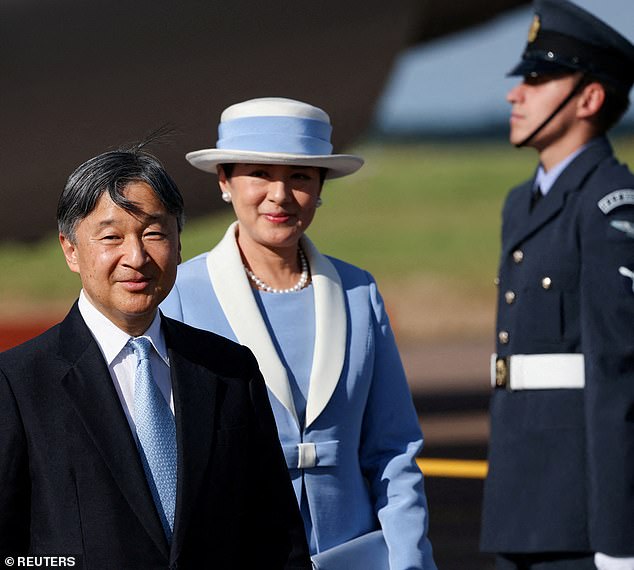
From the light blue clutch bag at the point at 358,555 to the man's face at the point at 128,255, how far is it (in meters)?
1.06

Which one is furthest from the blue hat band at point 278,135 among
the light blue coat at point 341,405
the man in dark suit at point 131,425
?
the man in dark suit at point 131,425

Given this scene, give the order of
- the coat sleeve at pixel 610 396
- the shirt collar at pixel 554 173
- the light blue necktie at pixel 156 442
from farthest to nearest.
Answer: the shirt collar at pixel 554 173 → the coat sleeve at pixel 610 396 → the light blue necktie at pixel 156 442

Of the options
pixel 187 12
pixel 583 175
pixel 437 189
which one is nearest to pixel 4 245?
pixel 187 12

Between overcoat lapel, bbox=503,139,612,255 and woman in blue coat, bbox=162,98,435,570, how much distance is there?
2.93 feet

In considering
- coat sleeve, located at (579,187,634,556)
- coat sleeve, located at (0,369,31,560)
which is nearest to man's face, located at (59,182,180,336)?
coat sleeve, located at (0,369,31,560)

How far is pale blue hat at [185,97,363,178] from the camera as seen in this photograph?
358 centimetres

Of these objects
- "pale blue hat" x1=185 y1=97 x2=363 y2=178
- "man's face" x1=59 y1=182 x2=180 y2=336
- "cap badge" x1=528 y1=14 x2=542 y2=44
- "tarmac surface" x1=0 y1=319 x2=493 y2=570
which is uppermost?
"cap badge" x1=528 y1=14 x2=542 y2=44

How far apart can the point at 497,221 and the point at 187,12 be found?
3619 centimetres

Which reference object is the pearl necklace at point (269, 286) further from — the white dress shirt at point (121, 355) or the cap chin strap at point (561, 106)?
the cap chin strap at point (561, 106)

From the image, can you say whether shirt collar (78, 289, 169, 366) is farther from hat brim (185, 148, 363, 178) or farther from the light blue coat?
hat brim (185, 148, 363, 178)

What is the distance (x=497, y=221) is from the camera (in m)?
43.7

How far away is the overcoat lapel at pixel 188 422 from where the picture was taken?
8.29 feet

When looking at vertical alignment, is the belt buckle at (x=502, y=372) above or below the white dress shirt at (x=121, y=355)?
below

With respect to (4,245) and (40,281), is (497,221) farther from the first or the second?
(4,245)
